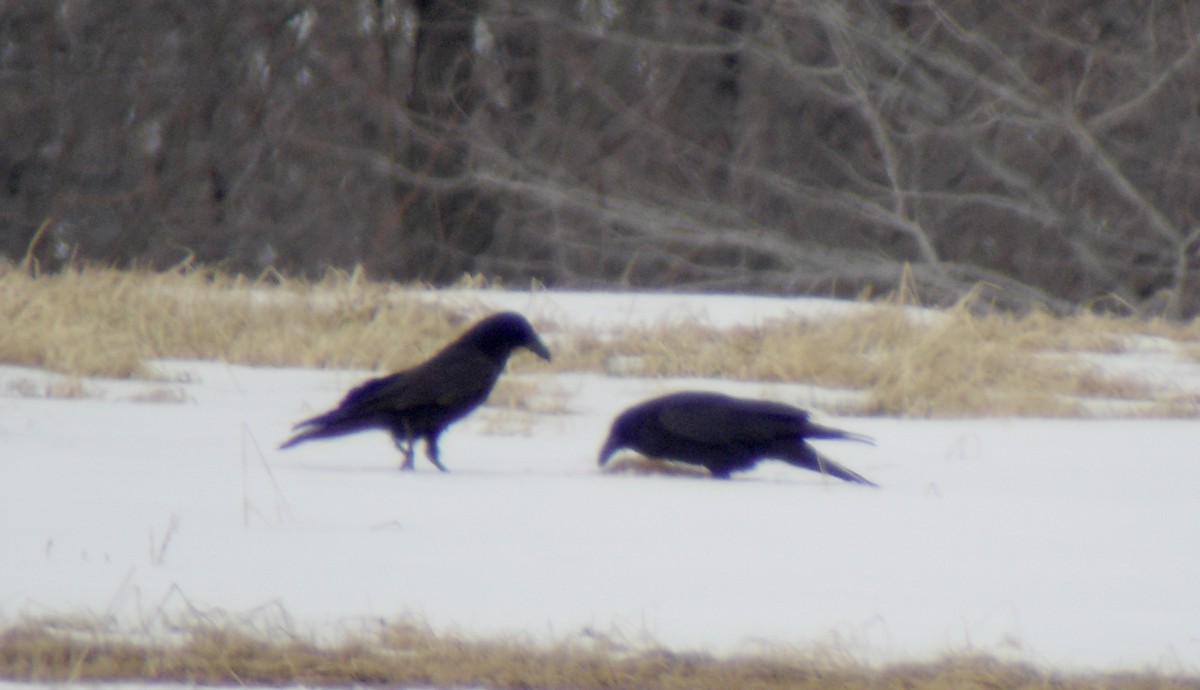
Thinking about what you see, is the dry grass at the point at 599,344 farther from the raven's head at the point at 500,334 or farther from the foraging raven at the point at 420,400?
the foraging raven at the point at 420,400

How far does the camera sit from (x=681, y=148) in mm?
14977

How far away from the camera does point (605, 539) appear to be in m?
3.56

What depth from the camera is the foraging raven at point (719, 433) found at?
15.0ft

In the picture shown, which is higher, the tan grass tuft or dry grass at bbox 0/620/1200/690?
dry grass at bbox 0/620/1200/690

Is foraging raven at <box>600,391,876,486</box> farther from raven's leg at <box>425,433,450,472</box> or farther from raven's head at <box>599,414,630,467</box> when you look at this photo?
raven's leg at <box>425,433,450,472</box>

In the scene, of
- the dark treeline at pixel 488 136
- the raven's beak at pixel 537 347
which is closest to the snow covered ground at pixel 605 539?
the raven's beak at pixel 537 347

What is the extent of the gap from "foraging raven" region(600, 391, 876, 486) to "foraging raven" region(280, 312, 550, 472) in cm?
46

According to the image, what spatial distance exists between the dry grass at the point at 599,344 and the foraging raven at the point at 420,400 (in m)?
1.52

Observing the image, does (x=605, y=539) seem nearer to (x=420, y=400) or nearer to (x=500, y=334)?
(x=420, y=400)

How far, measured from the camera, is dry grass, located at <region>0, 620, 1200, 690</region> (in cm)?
249

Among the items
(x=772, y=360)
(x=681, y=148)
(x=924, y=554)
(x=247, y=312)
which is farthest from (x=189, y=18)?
Result: (x=924, y=554)

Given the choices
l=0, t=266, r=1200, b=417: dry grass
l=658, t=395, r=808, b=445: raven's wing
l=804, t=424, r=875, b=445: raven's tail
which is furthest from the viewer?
l=0, t=266, r=1200, b=417: dry grass

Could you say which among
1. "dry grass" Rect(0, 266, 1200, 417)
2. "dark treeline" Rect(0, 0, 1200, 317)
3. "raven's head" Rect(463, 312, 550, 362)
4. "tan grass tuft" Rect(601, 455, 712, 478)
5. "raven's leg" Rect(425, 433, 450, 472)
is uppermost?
"raven's head" Rect(463, 312, 550, 362)

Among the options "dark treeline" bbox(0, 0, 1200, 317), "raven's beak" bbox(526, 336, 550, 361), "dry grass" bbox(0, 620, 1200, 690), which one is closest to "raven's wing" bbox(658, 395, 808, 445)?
"raven's beak" bbox(526, 336, 550, 361)
